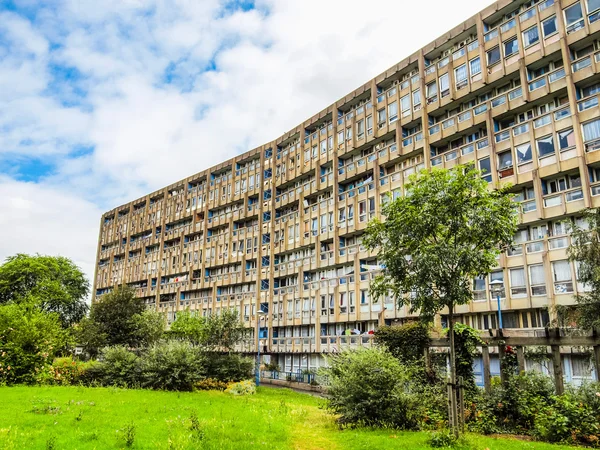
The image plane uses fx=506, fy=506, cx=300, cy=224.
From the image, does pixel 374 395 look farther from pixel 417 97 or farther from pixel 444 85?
pixel 417 97

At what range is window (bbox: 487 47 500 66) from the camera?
3734 cm

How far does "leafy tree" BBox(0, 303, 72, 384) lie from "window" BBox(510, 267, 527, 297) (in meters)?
29.1

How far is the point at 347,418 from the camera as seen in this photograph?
15.8 meters

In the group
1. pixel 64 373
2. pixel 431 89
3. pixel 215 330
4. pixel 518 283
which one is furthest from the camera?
pixel 431 89

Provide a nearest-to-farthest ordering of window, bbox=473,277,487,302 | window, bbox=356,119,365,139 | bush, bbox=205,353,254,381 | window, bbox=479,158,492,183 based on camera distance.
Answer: bush, bbox=205,353,254,381 < window, bbox=473,277,487,302 < window, bbox=479,158,492,183 < window, bbox=356,119,365,139

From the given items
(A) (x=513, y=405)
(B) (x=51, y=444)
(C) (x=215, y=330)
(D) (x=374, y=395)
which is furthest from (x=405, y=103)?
(B) (x=51, y=444)

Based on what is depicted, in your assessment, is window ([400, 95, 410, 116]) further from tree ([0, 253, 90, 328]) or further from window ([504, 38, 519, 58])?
tree ([0, 253, 90, 328])

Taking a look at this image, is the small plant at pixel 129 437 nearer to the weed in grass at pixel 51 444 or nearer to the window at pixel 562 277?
the weed in grass at pixel 51 444

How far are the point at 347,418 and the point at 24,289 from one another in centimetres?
6340

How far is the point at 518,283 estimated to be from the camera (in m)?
32.6

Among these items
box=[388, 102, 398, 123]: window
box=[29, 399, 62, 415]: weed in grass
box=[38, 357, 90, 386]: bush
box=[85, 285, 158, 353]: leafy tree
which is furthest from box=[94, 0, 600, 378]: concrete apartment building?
box=[29, 399, 62, 415]: weed in grass

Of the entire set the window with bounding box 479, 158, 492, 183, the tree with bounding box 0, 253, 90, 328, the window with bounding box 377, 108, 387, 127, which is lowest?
the tree with bounding box 0, 253, 90, 328

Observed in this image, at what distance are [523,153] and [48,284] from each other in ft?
197

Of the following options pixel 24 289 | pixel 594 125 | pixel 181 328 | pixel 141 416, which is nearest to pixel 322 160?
pixel 181 328
